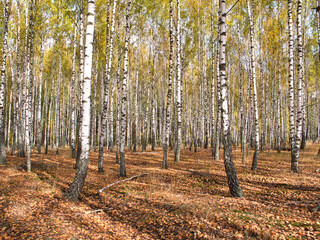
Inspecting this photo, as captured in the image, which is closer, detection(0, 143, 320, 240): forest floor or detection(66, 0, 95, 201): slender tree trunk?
detection(0, 143, 320, 240): forest floor

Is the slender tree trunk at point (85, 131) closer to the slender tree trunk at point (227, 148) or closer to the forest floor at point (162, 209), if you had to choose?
the forest floor at point (162, 209)

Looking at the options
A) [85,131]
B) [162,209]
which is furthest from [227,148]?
[85,131]

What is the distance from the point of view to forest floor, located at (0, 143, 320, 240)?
13.0 feet

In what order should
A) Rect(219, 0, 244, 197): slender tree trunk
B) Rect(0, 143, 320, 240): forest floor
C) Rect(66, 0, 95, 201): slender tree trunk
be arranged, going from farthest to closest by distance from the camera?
1. Rect(219, 0, 244, 197): slender tree trunk
2. Rect(66, 0, 95, 201): slender tree trunk
3. Rect(0, 143, 320, 240): forest floor

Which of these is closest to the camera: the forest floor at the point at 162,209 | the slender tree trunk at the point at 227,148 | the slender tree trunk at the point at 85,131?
the forest floor at the point at 162,209

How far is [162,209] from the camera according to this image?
17.0ft

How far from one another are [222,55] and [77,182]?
562cm

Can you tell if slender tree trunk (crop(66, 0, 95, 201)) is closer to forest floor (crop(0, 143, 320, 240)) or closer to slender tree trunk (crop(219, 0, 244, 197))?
forest floor (crop(0, 143, 320, 240))

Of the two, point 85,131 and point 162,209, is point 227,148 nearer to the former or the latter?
point 162,209

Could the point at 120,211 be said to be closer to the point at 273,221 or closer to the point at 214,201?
the point at 214,201

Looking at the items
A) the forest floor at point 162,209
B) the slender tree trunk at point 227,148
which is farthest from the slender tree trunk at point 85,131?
the slender tree trunk at point 227,148

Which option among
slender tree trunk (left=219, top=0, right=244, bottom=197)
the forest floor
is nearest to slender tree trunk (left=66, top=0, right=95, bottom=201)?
the forest floor

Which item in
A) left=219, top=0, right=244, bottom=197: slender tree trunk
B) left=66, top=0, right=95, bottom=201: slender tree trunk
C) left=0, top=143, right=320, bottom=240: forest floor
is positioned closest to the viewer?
left=0, top=143, right=320, bottom=240: forest floor

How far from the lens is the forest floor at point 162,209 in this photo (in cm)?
397
